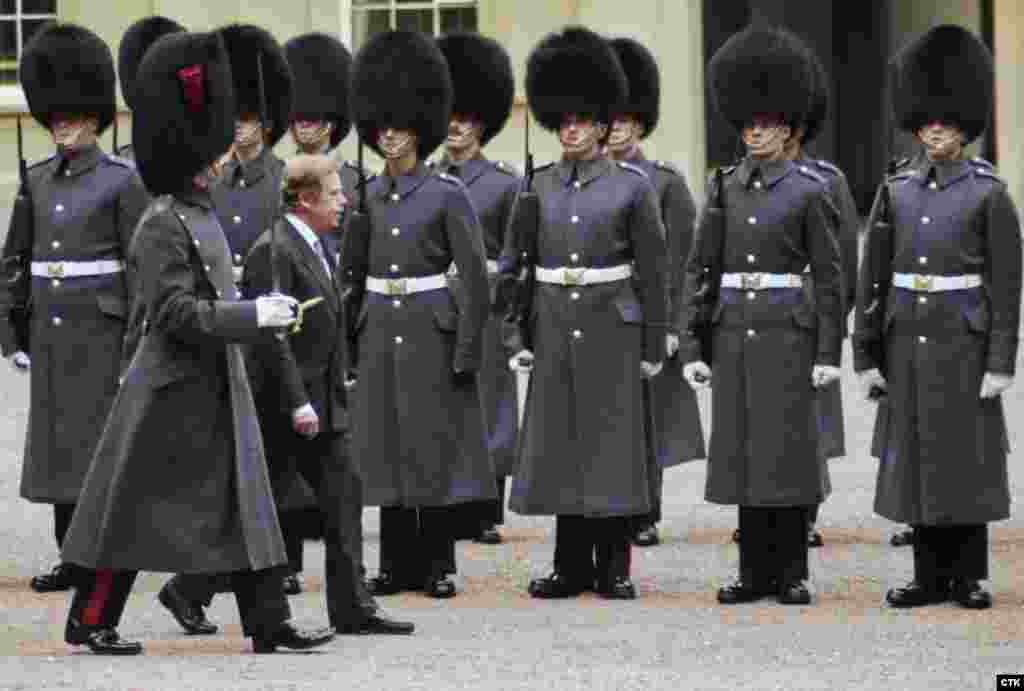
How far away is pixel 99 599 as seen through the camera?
11.1 meters

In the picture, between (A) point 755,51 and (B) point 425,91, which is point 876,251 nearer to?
(A) point 755,51

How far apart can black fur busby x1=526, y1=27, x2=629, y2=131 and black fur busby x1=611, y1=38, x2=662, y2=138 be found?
130 cm

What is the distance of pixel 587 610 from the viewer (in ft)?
41.0

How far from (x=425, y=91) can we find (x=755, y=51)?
1.13 meters

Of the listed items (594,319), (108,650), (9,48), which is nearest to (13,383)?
(9,48)

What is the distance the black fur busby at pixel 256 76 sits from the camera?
45.2 feet

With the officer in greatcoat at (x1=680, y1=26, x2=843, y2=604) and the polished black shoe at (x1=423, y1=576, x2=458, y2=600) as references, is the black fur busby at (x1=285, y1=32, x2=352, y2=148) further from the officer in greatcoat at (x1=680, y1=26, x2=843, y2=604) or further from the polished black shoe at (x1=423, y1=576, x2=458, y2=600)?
the polished black shoe at (x1=423, y1=576, x2=458, y2=600)

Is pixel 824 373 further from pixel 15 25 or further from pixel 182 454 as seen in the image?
pixel 15 25

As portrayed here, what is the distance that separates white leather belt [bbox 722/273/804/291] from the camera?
1266 cm

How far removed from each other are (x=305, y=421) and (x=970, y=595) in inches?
91.8

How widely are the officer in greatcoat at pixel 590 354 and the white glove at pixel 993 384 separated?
42.1 inches

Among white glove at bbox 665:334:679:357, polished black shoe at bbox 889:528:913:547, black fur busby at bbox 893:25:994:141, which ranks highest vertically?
black fur busby at bbox 893:25:994:141

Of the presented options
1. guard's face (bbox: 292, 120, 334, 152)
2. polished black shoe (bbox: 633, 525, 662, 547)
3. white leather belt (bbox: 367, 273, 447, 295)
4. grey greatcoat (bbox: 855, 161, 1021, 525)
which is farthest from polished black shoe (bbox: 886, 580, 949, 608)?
guard's face (bbox: 292, 120, 334, 152)

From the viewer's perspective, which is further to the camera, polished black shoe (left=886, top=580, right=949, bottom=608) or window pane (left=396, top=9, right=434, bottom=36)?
window pane (left=396, top=9, right=434, bottom=36)
